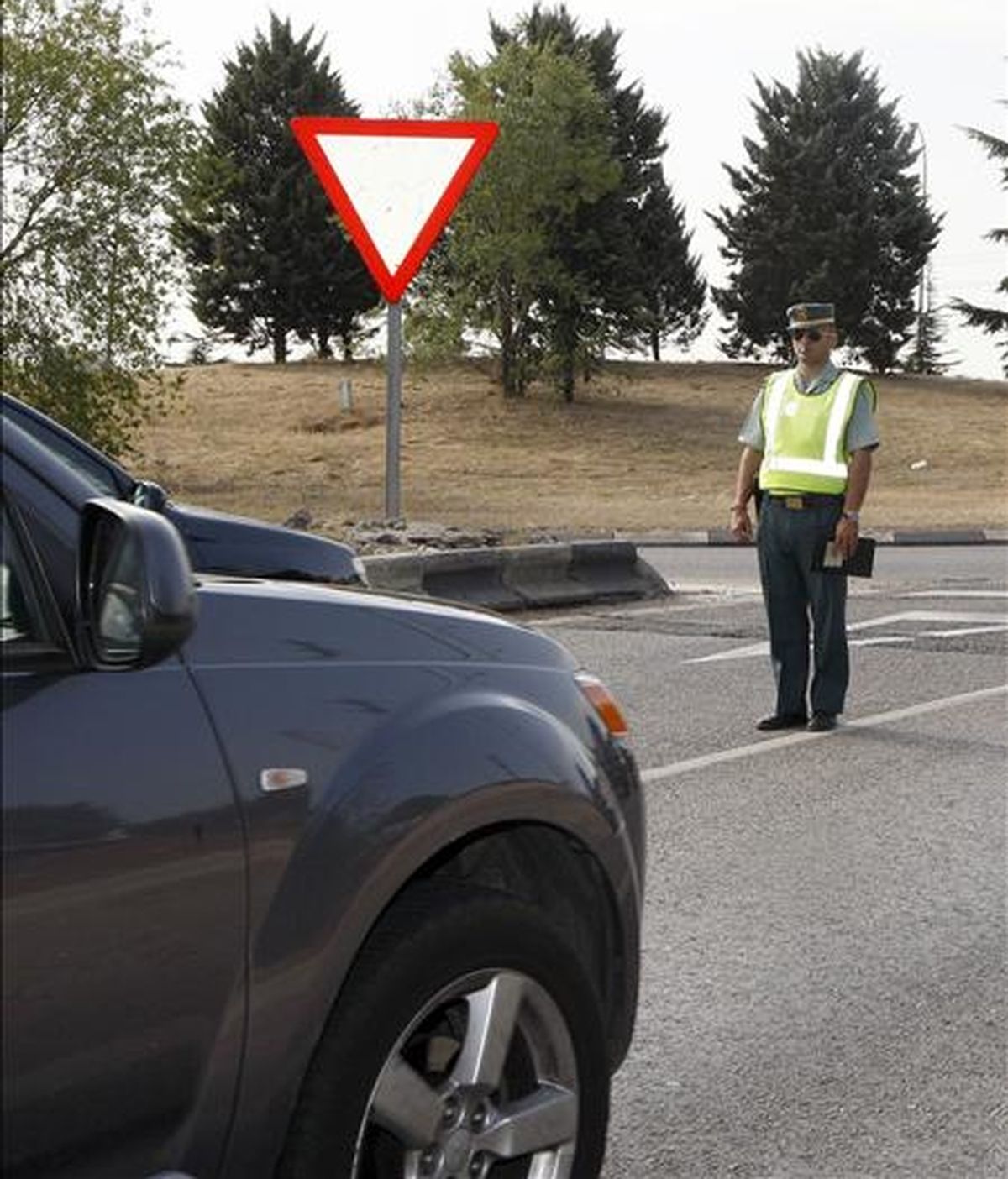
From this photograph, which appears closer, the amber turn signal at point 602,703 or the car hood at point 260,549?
the amber turn signal at point 602,703

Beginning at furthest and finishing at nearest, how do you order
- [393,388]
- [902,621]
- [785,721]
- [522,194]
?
1. [522,194]
2. [902,621]
3. [393,388]
4. [785,721]

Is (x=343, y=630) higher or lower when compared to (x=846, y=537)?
higher

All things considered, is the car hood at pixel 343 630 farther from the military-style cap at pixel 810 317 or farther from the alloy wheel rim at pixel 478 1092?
the military-style cap at pixel 810 317

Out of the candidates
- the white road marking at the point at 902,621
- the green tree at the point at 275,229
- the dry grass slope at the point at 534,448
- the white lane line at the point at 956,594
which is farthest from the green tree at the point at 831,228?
the white road marking at the point at 902,621

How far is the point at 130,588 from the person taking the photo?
9.00ft

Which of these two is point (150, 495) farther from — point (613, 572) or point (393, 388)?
point (613, 572)

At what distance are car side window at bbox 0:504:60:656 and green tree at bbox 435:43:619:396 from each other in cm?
4544

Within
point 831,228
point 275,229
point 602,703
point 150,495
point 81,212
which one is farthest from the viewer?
point 831,228

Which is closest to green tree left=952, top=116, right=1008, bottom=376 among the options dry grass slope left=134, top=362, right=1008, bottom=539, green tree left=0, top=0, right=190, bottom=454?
dry grass slope left=134, top=362, right=1008, bottom=539

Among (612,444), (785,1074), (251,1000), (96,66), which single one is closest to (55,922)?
(251,1000)

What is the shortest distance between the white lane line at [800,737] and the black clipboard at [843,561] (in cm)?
72

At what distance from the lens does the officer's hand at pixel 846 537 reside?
376 inches

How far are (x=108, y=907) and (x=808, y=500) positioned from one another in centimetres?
721

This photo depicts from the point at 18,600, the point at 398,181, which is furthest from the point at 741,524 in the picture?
the point at 18,600
